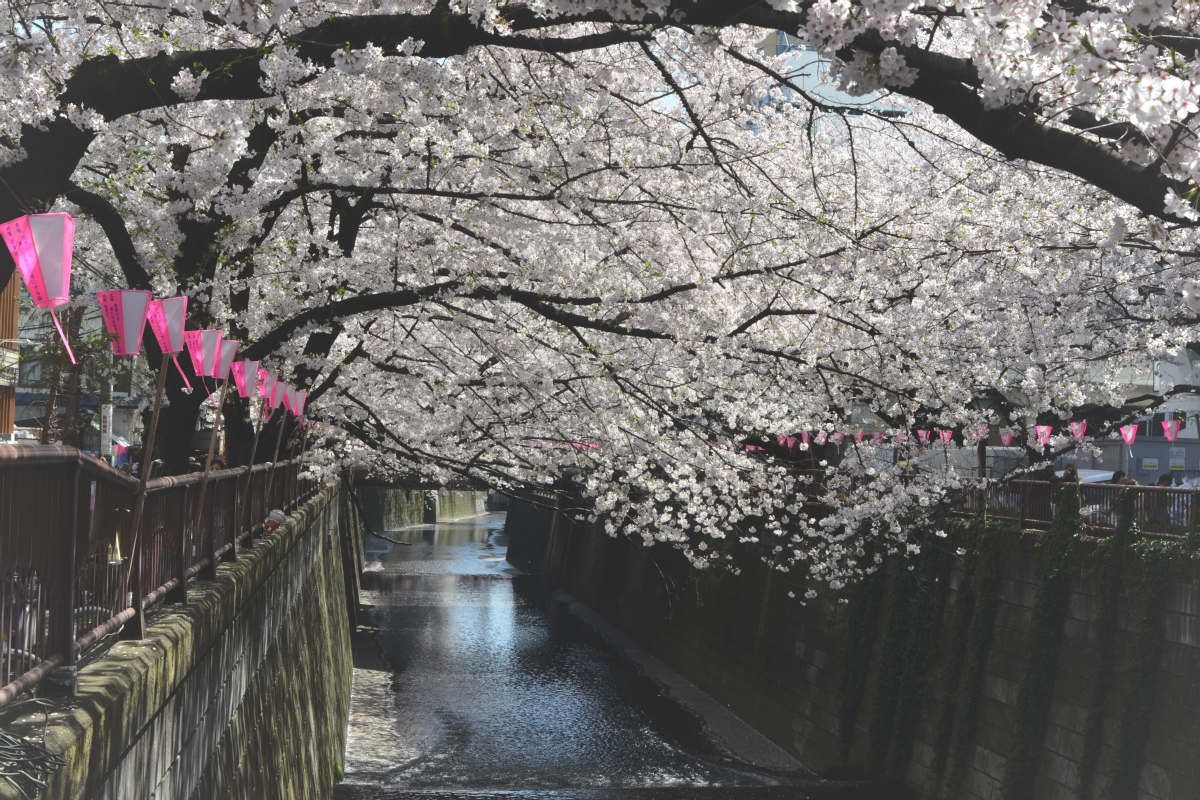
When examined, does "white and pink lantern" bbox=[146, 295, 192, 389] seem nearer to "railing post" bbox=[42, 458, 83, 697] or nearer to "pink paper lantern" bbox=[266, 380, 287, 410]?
"railing post" bbox=[42, 458, 83, 697]

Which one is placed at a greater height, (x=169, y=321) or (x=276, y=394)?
(x=169, y=321)

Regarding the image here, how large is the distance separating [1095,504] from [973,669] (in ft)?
10.6

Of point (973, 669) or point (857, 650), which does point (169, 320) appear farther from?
point (857, 650)

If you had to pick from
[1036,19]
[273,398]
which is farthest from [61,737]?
[273,398]

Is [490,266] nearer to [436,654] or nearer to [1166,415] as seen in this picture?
[436,654]

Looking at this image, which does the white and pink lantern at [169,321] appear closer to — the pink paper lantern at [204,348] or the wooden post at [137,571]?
the pink paper lantern at [204,348]

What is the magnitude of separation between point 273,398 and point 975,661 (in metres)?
10.5

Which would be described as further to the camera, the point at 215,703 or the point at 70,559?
the point at 215,703

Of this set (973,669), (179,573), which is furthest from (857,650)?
(179,573)

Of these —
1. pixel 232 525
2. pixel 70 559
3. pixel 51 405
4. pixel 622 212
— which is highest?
pixel 622 212

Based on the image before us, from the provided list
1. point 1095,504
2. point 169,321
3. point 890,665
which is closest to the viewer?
point 169,321

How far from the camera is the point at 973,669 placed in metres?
14.1

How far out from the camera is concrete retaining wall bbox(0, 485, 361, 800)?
329 centimetres

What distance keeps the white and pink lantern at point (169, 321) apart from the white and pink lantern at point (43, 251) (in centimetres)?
192
